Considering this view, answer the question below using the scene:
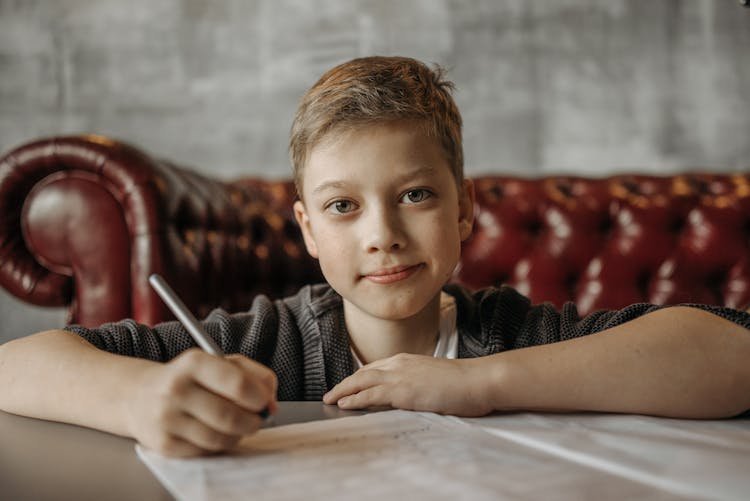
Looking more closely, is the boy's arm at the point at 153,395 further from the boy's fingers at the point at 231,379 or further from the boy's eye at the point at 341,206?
the boy's eye at the point at 341,206

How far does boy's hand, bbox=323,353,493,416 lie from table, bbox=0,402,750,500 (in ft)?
0.07

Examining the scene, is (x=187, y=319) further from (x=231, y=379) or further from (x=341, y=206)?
(x=341, y=206)

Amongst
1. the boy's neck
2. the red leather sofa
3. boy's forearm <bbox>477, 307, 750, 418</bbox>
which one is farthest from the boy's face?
the red leather sofa

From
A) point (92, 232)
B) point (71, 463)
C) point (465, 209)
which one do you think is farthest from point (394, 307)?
point (92, 232)

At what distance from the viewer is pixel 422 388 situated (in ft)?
1.82

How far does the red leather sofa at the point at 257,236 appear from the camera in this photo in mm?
1099

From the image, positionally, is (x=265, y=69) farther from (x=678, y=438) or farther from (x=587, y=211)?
(x=678, y=438)

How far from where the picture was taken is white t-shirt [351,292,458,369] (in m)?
0.93

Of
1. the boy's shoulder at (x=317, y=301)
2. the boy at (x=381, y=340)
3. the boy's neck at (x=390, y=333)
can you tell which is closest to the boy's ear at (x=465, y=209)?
the boy at (x=381, y=340)

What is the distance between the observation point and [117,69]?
2213mm

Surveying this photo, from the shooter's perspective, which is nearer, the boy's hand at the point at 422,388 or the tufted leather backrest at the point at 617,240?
the boy's hand at the point at 422,388

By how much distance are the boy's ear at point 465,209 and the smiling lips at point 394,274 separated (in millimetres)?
173

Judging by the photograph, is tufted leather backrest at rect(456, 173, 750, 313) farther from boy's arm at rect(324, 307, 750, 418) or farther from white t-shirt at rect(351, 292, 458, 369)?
boy's arm at rect(324, 307, 750, 418)

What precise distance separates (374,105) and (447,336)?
362 millimetres
